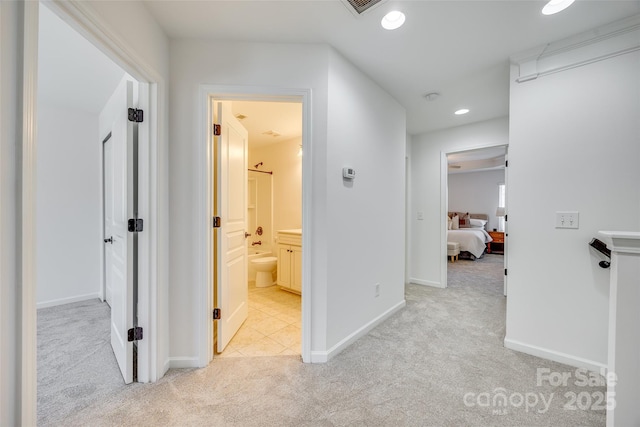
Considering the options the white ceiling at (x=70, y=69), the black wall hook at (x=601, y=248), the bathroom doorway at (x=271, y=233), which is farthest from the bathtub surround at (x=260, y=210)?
the black wall hook at (x=601, y=248)

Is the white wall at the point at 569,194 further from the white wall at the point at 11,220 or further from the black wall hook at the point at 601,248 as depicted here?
the white wall at the point at 11,220

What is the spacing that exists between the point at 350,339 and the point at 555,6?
2.76 meters

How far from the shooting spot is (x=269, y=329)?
2412mm

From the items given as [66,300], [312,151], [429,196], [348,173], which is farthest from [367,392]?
[66,300]

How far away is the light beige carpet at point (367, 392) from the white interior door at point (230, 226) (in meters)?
0.39

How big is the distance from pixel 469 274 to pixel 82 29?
5557 mm

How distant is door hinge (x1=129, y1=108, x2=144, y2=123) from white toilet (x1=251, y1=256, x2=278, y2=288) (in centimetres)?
252

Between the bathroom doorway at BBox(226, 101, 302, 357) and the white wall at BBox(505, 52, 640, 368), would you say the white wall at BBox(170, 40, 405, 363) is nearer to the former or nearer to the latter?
the bathroom doorway at BBox(226, 101, 302, 357)

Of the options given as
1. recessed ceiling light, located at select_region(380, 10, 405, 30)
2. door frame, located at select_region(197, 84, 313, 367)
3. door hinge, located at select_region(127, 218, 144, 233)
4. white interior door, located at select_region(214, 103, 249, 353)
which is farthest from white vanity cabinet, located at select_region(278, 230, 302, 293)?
recessed ceiling light, located at select_region(380, 10, 405, 30)

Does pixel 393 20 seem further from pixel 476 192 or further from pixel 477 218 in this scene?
pixel 476 192

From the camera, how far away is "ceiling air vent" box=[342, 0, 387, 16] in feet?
4.85

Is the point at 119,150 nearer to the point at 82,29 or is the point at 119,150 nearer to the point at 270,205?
the point at 82,29

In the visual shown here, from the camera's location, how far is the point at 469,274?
15.0 ft

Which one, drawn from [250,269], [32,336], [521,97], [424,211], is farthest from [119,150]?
[424,211]
